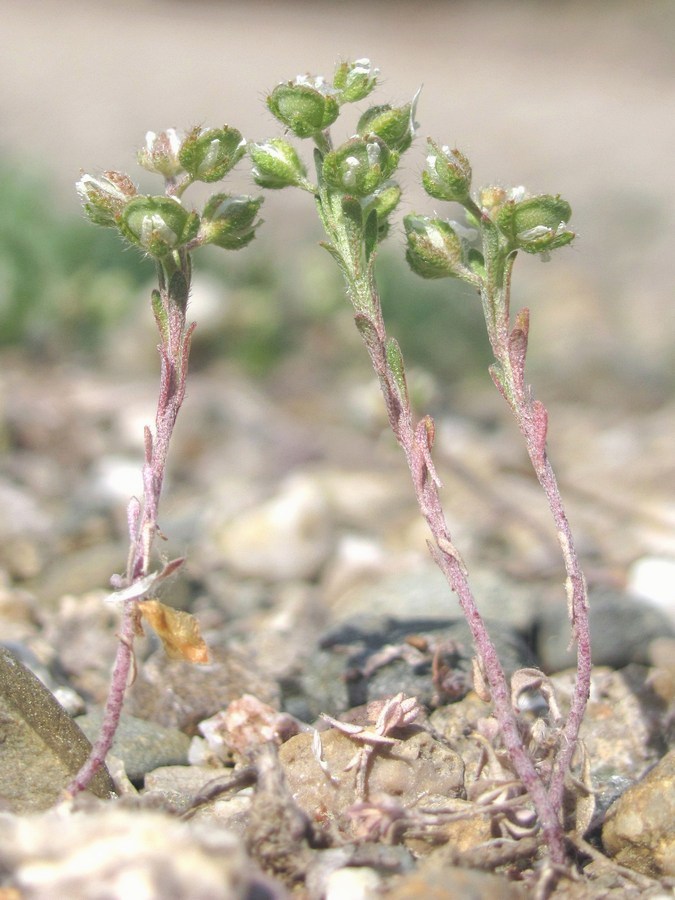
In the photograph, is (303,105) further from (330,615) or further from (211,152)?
(330,615)

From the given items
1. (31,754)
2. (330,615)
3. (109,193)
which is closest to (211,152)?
(109,193)

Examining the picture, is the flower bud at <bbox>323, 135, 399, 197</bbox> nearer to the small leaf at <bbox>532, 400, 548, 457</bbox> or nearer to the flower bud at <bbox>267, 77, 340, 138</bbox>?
the flower bud at <bbox>267, 77, 340, 138</bbox>

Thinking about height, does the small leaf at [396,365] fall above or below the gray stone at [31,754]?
above

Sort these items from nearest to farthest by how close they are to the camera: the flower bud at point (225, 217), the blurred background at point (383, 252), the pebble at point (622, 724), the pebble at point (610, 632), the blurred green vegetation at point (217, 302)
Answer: the flower bud at point (225, 217) → the pebble at point (622, 724) → the pebble at point (610, 632) → the blurred background at point (383, 252) → the blurred green vegetation at point (217, 302)

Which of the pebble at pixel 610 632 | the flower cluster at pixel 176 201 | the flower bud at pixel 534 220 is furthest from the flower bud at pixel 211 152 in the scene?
the pebble at pixel 610 632

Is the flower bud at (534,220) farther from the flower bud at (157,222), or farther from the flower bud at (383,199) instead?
the flower bud at (157,222)

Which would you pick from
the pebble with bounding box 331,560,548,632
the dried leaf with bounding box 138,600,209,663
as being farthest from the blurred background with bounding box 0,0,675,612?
the dried leaf with bounding box 138,600,209,663

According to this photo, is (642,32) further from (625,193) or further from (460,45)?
(625,193)

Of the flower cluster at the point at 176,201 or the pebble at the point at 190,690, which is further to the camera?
the pebble at the point at 190,690
